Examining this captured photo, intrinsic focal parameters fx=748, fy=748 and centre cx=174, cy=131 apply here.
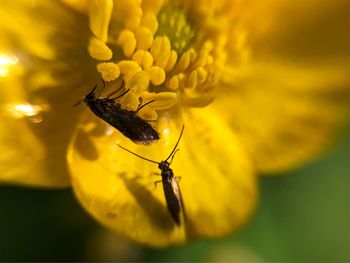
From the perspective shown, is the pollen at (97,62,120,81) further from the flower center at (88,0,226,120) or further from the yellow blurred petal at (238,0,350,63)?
the yellow blurred petal at (238,0,350,63)

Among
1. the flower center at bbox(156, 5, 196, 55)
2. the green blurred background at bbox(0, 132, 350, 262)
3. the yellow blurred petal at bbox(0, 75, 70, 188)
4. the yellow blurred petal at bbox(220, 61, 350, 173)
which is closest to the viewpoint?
the yellow blurred petal at bbox(0, 75, 70, 188)

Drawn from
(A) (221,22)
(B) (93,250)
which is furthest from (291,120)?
(B) (93,250)

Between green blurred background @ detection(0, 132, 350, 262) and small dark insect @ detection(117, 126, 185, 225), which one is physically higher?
small dark insect @ detection(117, 126, 185, 225)

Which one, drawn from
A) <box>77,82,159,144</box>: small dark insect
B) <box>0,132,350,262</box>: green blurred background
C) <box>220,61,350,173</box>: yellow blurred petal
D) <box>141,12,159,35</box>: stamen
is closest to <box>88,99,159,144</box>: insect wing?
<box>77,82,159,144</box>: small dark insect

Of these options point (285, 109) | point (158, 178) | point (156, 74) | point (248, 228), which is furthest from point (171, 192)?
point (248, 228)

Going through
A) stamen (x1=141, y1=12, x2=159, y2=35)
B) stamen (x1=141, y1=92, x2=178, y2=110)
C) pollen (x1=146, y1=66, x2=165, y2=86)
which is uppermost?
stamen (x1=141, y1=12, x2=159, y2=35)

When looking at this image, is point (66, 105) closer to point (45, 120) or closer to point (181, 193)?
point (45, 120)

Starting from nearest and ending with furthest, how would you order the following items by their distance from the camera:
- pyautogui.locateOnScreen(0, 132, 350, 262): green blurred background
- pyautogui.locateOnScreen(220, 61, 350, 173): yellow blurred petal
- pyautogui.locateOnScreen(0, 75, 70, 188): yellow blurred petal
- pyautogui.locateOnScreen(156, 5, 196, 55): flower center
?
pyautogui.locateOnScreen(0, 75, 70, 188): yellow blurred petal
pyautogui.locateOnScreen(156, 5, 196, 55): flower center
pyautogui.locateOnScreen(220, 61, 350, 173): yellow blurred petal
pyautogui.locateOnScreen(0, 132, 350, 262): green blurred background

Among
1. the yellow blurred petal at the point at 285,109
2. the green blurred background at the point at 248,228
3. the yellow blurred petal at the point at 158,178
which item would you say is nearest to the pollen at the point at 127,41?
the yellow blurred petal at the point at 158,178
